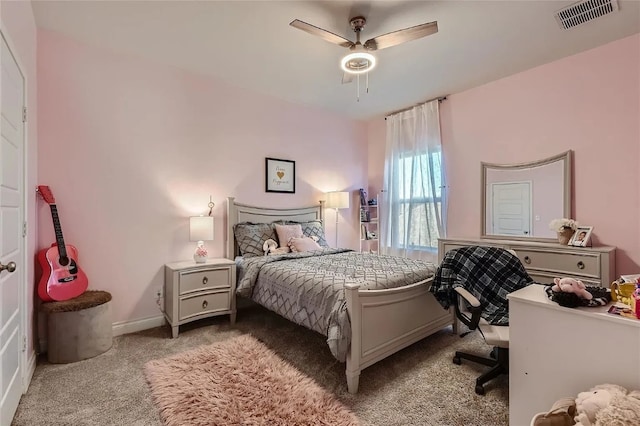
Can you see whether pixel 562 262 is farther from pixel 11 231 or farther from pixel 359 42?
pixel 11 231

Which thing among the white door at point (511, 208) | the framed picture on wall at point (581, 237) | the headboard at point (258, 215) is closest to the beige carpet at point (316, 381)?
the headboard at point (258, 215)

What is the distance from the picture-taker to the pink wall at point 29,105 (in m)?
1.80

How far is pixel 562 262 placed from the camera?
8.89 ft

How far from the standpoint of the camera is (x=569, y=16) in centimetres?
228

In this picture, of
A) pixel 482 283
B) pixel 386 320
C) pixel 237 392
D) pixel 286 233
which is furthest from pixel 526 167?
pixel 237 392

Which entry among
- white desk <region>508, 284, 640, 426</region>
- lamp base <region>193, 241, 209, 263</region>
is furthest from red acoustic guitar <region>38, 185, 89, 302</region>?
white desk <region>508, 284, 640, 426</region>

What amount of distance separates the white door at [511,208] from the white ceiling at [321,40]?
1.29 metres

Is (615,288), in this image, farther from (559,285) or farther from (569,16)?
(569,16)

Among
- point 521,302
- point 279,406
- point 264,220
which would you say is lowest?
point 279,406

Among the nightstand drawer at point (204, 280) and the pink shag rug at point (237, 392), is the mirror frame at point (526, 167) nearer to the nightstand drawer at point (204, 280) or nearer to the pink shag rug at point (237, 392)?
the pink shag rug at point (237, 392)

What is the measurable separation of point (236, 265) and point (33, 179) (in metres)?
1.82

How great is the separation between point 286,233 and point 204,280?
42.6 inches

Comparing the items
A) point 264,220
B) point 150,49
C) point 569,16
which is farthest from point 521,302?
point 150,49

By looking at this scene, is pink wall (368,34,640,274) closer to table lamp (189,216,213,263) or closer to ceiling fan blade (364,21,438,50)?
ceiling fan blade (364,21,438,50)
